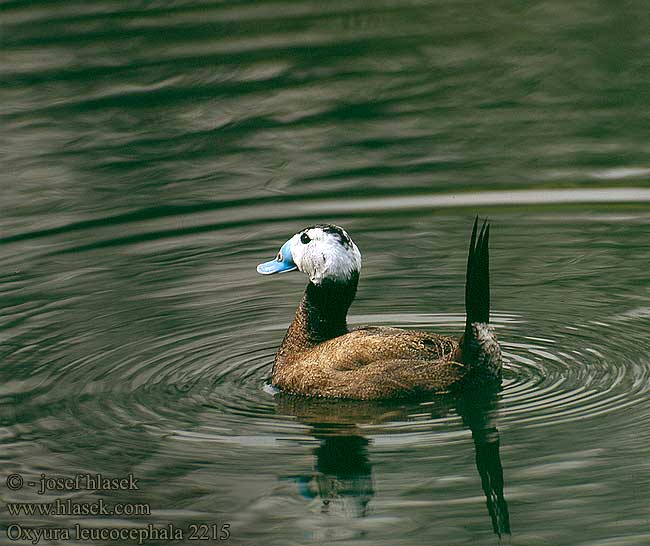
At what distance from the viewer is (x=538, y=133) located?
1235 centimetres

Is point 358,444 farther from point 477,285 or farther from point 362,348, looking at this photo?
point 477,285

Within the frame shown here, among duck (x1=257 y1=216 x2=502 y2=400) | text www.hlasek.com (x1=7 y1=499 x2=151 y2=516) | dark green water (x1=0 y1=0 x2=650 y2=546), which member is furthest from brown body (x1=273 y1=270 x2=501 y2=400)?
text www.hlasek.com (x1=7 y1=499 x2=151 y2=516)

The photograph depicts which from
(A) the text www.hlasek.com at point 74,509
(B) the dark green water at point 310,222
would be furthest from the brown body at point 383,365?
(A) the text www.hlasek.com at point 74,509

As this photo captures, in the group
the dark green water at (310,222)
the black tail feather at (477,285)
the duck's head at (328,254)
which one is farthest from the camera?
the duck's head at (328,254)

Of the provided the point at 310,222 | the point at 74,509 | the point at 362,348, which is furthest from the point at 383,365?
the point at 310,222

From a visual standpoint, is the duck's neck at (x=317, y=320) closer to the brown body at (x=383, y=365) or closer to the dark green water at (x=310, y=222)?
the brown body at (x=383, y=365)

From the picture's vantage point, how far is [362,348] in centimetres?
774

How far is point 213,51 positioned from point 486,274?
8230 millimetres

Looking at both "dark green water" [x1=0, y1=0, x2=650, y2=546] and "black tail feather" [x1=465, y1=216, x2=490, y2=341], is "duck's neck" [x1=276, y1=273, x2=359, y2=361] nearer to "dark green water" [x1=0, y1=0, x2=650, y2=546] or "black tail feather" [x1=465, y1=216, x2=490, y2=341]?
"dark green water" [x1=0, y1=0, x2=650, y2=546]

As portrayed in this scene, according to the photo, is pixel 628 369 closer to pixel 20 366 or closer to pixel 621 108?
pixel 20 366

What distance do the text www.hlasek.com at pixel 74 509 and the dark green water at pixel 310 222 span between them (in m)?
0.05

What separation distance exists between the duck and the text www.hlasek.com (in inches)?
57.0

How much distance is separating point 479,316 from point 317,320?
3.49 feet

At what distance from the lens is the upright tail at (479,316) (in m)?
7.47
